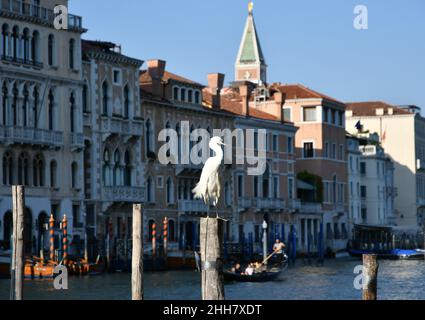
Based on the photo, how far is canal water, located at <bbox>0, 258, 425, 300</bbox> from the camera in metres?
30.0

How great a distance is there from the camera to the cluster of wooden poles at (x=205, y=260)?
17.0m

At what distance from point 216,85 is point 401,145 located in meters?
25.0

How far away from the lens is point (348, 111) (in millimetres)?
75625

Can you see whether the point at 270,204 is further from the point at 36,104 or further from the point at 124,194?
the point at 36,104

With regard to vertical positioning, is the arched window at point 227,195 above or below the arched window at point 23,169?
below

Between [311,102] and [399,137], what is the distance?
16.6m

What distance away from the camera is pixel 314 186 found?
196 ft

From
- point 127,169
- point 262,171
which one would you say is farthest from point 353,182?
point 127,169

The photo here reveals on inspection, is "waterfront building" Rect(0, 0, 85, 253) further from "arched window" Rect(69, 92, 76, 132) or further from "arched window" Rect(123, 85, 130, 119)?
"arched window" Rect(123, 85, 130, 119)

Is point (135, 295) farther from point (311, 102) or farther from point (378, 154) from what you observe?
point (378, 154)

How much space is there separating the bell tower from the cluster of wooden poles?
59.3 metres

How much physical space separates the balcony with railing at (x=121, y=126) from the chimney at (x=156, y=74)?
9.63 ft

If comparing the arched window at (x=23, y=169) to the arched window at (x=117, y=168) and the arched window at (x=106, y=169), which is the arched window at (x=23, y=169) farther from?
the arched window at (x=117, y=168)

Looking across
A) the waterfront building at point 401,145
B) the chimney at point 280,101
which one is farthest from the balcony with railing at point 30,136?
the waterfront building at point 401,145
